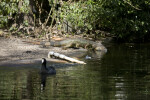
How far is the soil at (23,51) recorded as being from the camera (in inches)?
778

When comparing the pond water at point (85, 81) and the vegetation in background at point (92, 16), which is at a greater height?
the vegetation in background at point (92, 16)

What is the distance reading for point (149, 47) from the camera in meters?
27.6

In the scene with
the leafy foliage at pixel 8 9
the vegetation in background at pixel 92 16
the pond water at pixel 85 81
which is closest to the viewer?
the pond water at pixel 85 81

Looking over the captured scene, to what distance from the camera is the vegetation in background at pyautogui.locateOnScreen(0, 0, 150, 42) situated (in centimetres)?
2797

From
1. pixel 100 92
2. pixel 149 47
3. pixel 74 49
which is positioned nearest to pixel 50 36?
pixel 74 49

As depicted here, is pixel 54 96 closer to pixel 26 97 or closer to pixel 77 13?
pixel 26 97

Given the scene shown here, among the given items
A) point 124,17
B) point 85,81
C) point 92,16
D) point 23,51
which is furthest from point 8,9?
point 85,81

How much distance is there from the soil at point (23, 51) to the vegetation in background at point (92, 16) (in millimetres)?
2500

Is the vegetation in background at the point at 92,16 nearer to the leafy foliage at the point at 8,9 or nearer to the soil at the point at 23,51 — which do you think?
the leafy foliage at the point at 8,9

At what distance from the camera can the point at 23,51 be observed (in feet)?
74.0

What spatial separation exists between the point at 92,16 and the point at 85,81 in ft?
45.3

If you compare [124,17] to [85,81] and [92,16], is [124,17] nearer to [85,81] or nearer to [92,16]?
[92,16]

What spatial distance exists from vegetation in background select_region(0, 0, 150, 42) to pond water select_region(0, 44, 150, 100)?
7225 mm

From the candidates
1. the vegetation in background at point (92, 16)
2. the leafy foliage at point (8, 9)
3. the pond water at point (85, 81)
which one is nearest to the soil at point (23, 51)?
the pond water at point (85, 81)
